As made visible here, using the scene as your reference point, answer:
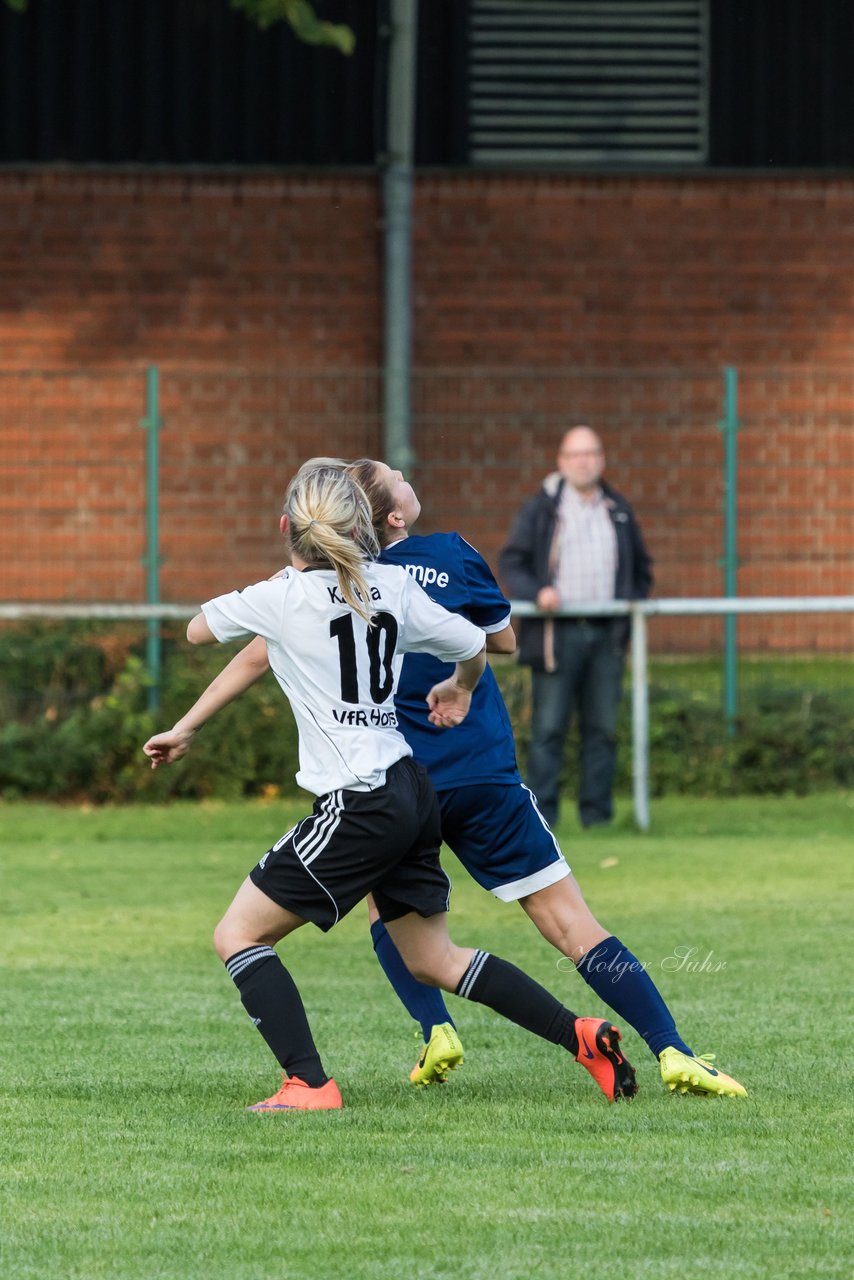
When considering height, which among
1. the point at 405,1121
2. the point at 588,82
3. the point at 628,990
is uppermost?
the point at 588,82

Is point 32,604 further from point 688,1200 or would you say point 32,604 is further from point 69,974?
point 688,1200

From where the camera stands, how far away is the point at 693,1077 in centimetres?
475

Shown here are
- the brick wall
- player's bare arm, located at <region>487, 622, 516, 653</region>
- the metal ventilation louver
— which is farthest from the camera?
the metal ventilation louver

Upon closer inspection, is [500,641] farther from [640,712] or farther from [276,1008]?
[640,712]

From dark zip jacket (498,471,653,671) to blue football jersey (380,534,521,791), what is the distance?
17.7ft

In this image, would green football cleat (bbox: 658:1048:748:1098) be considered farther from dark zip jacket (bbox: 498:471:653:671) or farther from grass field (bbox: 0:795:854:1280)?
dark zip jacket (bbox: 498:471:653:671)

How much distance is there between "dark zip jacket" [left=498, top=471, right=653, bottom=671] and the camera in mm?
10508

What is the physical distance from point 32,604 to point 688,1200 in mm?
8481

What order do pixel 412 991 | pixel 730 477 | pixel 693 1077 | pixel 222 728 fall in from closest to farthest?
pixel 693 1077, pixel 412 991, pixel 222 728, pixel 730 477

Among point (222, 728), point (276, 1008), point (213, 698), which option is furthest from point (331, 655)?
point (222, 728)

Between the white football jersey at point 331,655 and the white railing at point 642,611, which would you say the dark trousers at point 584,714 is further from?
the white football jersey at point 331,655

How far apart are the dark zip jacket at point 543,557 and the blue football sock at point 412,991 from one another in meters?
5.22

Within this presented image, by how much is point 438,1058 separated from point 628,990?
51 cm

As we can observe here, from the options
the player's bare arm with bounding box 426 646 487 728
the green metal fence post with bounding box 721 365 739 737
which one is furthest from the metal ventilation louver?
the player's bare arm with bounding box 426 646 487 728
